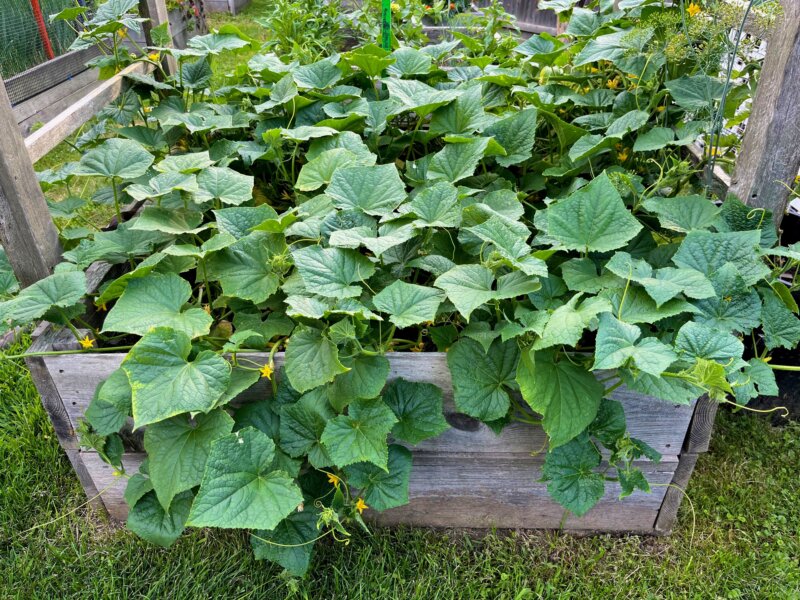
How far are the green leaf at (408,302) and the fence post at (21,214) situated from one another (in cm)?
93

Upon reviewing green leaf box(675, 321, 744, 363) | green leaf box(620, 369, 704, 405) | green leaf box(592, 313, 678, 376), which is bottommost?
green leaf box(620, 369, 704, 405)

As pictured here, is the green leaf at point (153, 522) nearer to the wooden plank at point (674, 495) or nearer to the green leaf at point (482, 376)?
the green leaf at point (482, 376)

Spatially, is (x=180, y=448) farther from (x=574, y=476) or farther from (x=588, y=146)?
(x=588, y=146)

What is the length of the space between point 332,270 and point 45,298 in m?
0.69

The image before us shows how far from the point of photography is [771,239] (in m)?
1.58

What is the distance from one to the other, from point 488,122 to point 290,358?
101 centimetres

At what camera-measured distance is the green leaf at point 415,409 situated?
58.5 inches

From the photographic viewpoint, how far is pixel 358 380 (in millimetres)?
1409

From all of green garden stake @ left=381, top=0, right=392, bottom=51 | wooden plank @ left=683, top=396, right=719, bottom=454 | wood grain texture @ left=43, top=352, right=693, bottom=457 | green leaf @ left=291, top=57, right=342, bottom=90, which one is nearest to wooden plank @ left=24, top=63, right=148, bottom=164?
wood grain texture @ left=43, top=352, right=693, bottom=457

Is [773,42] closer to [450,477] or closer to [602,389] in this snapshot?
[602,389]

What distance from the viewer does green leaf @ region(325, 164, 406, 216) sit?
63.9 inches

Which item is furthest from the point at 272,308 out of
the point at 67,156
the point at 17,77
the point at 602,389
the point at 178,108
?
the point at 17,77

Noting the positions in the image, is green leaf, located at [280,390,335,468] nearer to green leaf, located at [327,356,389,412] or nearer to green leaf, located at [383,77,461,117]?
green leaf, located at [327,356,389,412]

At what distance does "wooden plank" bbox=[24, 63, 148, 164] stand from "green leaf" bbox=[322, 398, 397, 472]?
1053 millimetres
